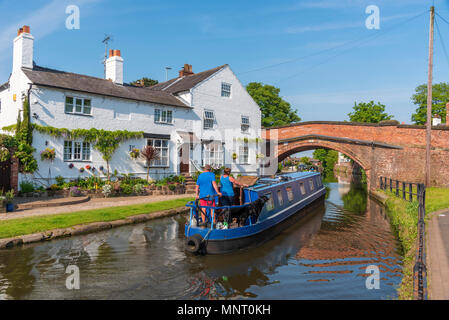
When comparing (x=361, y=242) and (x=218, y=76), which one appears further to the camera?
(x=218, y=76)

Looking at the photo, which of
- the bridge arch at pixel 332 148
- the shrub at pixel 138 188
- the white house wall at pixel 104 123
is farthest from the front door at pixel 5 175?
the bridge arch at pixel 332 148

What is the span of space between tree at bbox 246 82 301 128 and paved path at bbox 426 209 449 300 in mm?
32049

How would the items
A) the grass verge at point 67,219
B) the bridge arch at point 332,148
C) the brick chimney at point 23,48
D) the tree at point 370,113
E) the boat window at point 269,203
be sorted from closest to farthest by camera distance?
the grass verge at point 67,219, the boat window at point 269,203, the brick chimney at point 23,48, the bridge arch at point 332,148, the tree at point 370,113

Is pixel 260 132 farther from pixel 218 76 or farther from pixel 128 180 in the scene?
pixel 128 180

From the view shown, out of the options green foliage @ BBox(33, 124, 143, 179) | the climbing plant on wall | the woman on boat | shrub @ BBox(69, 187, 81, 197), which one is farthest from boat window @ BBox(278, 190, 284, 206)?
the climbing plant on wall

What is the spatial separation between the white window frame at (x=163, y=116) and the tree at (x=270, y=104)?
22419 mm

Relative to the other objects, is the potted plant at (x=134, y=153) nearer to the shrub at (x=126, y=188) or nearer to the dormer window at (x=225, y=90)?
the shrub at (x=126, y=188)

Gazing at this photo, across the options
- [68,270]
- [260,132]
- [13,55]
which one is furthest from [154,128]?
[68,270]

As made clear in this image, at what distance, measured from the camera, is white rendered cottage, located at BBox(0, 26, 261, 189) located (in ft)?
50.1

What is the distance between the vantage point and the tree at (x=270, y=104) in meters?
41.2

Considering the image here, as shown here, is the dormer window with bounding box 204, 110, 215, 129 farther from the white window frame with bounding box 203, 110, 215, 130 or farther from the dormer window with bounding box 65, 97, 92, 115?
the dormer window with bounding box 65, 97, 92, 115

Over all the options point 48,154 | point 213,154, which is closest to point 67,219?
point 48,154
